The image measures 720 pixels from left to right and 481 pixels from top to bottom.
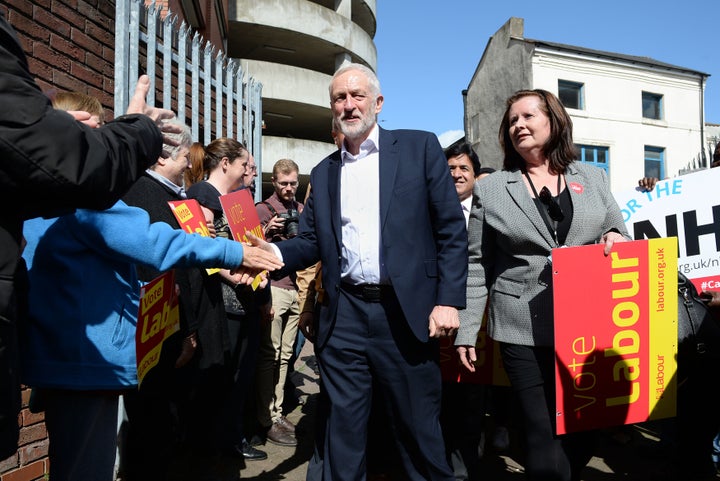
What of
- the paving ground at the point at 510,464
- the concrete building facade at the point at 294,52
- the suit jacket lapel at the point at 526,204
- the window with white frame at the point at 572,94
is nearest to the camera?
the suit jacket lapel at the point at 526,204

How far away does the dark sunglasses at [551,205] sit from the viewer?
245 centimetres

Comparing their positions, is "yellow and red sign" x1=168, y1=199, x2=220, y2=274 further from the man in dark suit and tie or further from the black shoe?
the black shoe

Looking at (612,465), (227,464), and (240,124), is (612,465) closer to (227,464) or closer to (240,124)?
(227,464)

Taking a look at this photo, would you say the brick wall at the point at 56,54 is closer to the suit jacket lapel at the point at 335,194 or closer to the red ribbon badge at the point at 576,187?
the suit jacket lapel at the point at 335,194

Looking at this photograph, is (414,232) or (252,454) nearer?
(414,232)

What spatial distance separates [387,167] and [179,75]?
2.66 m

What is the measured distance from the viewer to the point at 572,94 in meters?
23.4

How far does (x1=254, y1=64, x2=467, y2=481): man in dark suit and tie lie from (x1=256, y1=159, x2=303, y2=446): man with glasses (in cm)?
159

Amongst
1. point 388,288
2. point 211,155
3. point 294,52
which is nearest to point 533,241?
point 388,288

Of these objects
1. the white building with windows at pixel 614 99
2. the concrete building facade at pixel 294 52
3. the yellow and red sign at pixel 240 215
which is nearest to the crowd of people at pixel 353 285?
the yellow and red sign at pixel 240 215

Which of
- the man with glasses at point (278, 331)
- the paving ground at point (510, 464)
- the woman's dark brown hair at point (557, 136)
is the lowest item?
the paving ground at point (510, 464)

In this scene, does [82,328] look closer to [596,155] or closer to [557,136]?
[557,136]

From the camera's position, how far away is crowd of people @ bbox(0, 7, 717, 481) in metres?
1.81

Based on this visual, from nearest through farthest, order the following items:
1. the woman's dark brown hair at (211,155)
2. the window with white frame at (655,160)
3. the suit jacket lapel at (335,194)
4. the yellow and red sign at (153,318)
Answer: the yellow and red sign at (153,318) → the suit jacket lapel at (335,194) → the woman's dark brown hair at (211,155) → the window with white frame at (655,160)
